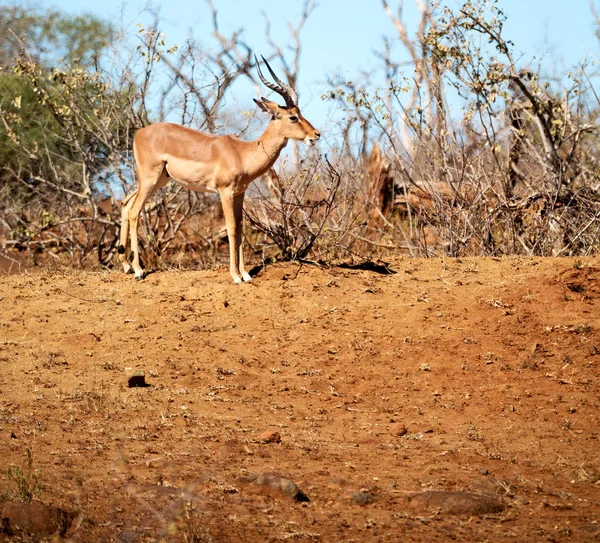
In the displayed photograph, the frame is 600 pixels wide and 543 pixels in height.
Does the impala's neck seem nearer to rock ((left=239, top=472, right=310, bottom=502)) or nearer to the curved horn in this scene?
the curved horn

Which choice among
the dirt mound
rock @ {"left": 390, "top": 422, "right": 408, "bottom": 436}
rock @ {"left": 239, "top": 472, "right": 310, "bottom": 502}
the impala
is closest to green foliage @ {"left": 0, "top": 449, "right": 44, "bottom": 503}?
rock @ {"left": 239, "top": 472, "right": 310, "bottom": 502}

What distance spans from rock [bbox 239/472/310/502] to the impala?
3909 millimetres

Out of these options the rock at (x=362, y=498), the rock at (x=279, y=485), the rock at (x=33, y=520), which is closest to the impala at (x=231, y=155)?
the rock at (x=279, y=485)

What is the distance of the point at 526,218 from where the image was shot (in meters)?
10.4

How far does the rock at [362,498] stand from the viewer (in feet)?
14.8

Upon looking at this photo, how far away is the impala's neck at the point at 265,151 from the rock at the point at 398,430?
11.7 feet

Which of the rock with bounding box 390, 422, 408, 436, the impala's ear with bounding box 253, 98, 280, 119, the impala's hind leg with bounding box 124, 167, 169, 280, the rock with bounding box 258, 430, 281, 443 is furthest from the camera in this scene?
the impala's hind leg with bounding box 124, 167, 169, 280

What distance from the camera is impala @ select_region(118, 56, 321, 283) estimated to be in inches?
340

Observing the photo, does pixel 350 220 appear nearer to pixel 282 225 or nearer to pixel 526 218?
pixel 282 225


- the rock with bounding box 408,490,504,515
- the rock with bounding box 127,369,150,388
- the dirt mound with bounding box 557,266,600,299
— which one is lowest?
the rock with bounding box 408,490,504,515

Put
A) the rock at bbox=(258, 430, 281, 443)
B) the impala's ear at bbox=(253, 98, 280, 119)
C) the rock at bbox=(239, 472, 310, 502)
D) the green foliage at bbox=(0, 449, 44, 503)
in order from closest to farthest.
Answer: the green foliage at bbox=(0, 449, 44, 503) → the rock at bbox=(239, 472, 310, 502) → the rock at bbox=(258, 430, 281, 443) → the impala's ear at bbox=(253, 98, 280, 119)

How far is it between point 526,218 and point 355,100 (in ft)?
7.79

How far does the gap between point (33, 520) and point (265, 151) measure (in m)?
5.26


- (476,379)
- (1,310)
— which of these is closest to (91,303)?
(1,310)
